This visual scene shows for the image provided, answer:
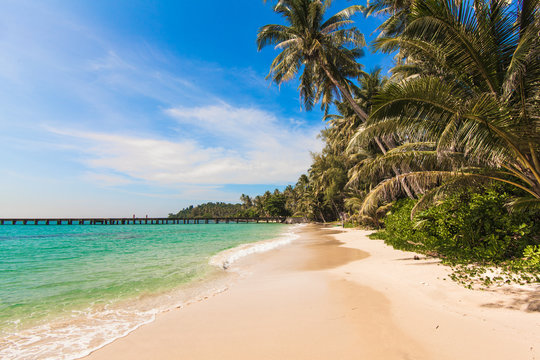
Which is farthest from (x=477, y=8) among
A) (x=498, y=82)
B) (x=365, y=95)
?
(x=365, y=95)

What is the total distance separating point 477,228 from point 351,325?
5.03m

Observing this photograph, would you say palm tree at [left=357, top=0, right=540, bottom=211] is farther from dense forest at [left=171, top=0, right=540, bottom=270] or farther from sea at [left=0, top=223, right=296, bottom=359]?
sea at [left=0, top=223, right=296, bottom=359]

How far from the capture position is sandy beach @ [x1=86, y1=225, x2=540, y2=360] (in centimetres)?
266

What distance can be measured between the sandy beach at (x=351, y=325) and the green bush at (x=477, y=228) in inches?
56.7

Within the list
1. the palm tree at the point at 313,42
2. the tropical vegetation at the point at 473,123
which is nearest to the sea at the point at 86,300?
the tropical vegetation at the point at 473,123

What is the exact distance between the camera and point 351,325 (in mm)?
3301

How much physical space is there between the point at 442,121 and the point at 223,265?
8008mm

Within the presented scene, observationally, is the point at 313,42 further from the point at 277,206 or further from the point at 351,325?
the point at 277,206

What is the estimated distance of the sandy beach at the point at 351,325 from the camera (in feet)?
8.71

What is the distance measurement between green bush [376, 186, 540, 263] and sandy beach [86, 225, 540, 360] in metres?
1.44

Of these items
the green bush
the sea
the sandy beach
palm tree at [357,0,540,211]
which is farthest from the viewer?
the green bush

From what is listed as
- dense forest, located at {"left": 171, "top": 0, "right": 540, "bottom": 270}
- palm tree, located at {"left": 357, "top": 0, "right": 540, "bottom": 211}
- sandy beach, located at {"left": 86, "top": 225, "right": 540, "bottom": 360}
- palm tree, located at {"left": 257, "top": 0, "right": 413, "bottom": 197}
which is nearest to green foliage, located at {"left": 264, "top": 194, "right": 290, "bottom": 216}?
palm tree, located at {"left": 257, "top": 0, "right": 413, "bottom": 197}

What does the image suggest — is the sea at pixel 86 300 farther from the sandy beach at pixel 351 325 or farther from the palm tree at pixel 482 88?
the palm tree at pixel 482 88

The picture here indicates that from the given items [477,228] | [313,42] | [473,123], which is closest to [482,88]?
[473,123]
